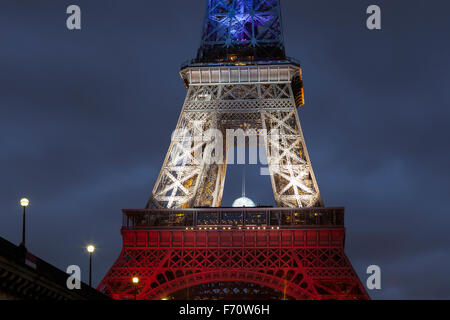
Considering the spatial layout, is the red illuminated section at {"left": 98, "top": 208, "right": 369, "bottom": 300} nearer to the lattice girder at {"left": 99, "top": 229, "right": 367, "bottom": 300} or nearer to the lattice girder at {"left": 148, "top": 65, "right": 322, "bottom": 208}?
the lattice girder at {"left": 99, "top": 229, "right": 367, "bottom": 300}

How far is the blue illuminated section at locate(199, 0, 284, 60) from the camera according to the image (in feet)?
308

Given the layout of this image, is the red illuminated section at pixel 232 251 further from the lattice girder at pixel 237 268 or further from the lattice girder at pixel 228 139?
the lattice girder at pixel 228 139

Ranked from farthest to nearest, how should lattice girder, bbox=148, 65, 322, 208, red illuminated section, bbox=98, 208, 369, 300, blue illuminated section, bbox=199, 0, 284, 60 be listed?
blue illuminated section, bbox=199, 0, 284, 60 → lattice girder, bbox=148, 65, 322, 208 → red illuminated section, bbox=98, 208, 369, 300

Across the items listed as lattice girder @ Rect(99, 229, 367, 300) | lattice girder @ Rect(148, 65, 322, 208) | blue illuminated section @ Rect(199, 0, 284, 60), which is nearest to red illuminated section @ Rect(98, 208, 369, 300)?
lattice girder @ Rect(99, 229, 367, 300)

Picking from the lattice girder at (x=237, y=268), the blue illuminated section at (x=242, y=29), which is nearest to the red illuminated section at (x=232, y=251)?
the lattice girder at (x=237, y=268)

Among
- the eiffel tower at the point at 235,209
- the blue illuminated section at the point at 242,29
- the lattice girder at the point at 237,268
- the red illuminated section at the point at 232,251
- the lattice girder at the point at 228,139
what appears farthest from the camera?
the blue illuminated section at the point at 242,29

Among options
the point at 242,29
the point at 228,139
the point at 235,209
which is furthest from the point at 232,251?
the point at 242,29

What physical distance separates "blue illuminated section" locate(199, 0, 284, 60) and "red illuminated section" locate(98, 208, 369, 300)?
69.9 feet

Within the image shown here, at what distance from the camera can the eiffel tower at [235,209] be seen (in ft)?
249

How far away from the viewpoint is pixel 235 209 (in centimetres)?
8100

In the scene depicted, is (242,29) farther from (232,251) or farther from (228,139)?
(232,251)

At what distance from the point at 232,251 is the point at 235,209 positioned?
427 cm

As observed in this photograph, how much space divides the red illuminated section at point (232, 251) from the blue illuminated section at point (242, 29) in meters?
21.3
